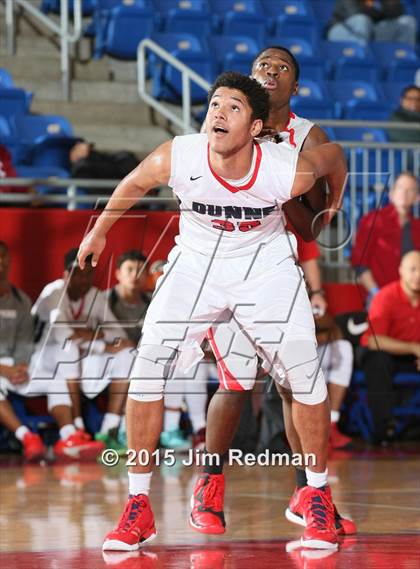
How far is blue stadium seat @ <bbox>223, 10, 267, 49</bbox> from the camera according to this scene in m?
14.4

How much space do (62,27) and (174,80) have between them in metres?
1.36

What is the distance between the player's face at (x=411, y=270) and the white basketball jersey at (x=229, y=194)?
459 centimetres

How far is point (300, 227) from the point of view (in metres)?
5.53

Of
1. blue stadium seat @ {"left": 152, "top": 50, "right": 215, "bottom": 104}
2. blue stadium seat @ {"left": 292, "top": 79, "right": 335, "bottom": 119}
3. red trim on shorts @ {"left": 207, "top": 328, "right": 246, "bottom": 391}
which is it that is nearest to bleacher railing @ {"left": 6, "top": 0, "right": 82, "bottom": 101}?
blue stadium seat @ {"left": 152, "top": 50, "right": 215, "bottom": 104}

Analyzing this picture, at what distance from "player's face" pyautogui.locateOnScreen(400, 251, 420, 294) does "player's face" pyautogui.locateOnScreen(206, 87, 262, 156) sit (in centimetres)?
483

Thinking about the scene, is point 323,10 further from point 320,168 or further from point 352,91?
point 320,168

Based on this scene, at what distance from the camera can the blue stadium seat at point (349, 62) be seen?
47.8 feet

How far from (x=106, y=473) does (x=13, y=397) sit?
1.54 meters

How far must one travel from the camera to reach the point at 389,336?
31.8 feet

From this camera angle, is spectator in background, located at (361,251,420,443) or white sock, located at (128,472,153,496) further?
spectator in background, located at (361,251,420,443)

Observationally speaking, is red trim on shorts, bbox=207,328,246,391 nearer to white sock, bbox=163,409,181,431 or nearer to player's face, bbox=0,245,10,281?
white sock, bbox=163,409,181,431

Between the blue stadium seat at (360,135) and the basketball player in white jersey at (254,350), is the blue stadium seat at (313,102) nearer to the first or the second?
the blue stadium seat at (360,135)

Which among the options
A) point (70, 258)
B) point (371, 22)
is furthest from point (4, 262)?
point (371, 22)

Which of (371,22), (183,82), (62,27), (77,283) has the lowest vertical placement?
(77,283)
